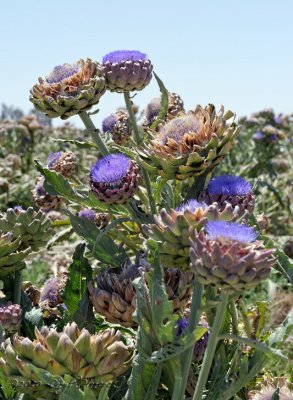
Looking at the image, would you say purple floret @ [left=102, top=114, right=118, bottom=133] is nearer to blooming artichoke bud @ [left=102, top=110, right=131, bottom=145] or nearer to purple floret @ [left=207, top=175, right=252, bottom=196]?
blooming artichoke bud @ [left=102, top=110, right=131, bottom=145]

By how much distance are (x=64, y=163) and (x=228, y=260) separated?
0.74 m

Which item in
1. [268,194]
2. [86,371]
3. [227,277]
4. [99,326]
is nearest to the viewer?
[227,277]

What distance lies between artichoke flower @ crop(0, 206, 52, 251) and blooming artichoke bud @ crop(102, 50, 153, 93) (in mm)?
232

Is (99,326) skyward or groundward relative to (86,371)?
groundward

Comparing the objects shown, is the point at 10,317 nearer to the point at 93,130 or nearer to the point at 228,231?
the point at 93,130

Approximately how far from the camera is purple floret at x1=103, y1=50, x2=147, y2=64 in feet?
3.48

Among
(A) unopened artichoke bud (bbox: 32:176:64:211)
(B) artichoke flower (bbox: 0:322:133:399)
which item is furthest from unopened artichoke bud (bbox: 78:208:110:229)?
(B) artichoke flower (bbox: 0:322:133:399)

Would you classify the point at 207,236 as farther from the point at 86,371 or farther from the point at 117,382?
the point at 117,382

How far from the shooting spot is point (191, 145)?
0.85 m

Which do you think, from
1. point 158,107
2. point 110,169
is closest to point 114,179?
point 110,169

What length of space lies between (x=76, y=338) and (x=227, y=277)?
225 millimetres

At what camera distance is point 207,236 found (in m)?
0.67

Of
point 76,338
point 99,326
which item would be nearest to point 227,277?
point 76,338

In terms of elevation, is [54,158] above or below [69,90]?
below
